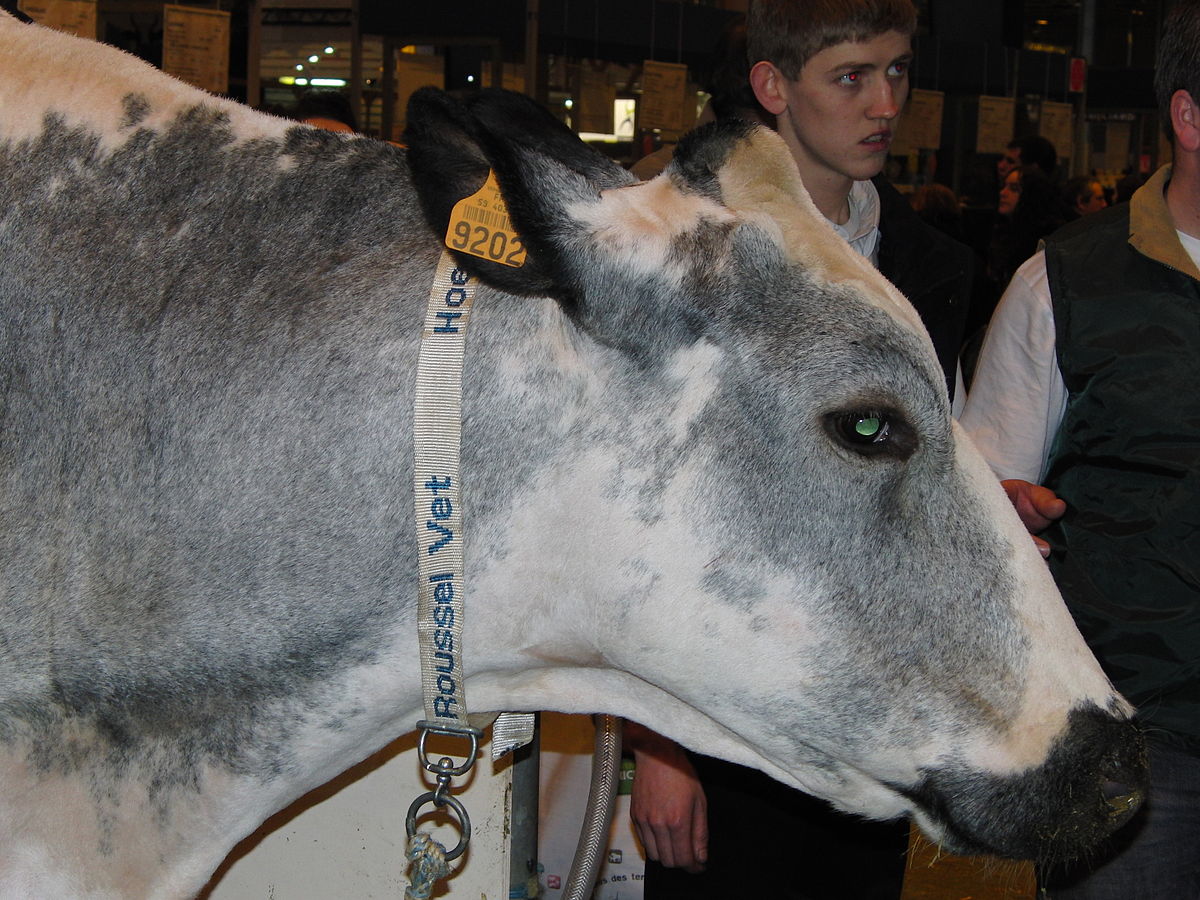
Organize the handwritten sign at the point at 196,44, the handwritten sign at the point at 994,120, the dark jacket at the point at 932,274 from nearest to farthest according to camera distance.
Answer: the dark jacket at the point at 932,274, the handwritten sign at the point at 196,44, the handwritten sign at the point at 994,120

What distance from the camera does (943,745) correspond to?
5.19 ft

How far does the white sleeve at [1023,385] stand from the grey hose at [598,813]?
91 centimetres

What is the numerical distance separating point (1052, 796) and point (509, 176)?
3.28 feet

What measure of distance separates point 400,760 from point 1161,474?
1.46 meters

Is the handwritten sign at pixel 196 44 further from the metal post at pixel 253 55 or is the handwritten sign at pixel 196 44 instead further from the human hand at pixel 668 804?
the human hand at pixel 668 804

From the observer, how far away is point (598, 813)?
2.18 meters

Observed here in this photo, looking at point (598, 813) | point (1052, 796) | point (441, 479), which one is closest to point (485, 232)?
point (441, 479)

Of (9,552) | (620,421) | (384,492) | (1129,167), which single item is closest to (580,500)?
(620,421)

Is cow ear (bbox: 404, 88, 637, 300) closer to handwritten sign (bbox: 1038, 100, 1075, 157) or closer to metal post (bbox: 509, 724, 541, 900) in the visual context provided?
metal post (bbox: 509, 724, 541, 900)

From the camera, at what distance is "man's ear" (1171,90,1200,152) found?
2.36 m

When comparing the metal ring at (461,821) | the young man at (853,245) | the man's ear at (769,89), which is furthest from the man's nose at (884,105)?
the metal ring at (461,821)

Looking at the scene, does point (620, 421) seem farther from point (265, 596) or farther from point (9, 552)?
point (9, 552)

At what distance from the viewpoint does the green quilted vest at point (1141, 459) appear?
2.30m

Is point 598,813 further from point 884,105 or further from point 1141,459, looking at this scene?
point 884,105
